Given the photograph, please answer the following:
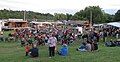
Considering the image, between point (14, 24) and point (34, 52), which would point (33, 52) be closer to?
point (34, 52)

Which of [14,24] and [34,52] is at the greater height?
[14,24]

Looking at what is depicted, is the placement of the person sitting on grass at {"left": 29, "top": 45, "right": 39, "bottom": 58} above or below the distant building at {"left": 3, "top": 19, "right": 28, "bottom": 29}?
below

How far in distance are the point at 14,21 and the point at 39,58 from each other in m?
62.9

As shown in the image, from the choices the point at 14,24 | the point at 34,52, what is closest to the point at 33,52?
the point at 34,52

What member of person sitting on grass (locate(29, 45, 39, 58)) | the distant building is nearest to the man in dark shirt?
person sitting on grass (locate(29, 45, 39, 58))

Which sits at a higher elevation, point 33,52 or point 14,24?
point 14,24

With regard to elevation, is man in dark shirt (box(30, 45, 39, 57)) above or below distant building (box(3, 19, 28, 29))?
below

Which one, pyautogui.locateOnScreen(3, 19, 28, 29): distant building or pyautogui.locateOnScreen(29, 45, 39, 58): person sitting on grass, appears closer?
pyautogui.locateOnScreen(29, 45, 39, 58): person sitting on grass

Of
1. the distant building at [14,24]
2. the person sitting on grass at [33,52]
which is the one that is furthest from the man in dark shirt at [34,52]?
the distant building at [14,24]

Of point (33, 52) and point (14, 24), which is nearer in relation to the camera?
point (33, 52)

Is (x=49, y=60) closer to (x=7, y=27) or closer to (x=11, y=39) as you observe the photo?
(x=11, y=39)

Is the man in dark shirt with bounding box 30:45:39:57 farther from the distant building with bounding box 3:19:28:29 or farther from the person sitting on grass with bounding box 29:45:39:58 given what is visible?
the distant building with bounding box 3:19:28:29

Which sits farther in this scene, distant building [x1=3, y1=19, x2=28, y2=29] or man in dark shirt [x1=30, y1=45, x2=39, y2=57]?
distant building [x1=3, y1=19, x2=28, y2=29]

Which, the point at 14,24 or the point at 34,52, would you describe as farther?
the point at 14,24
